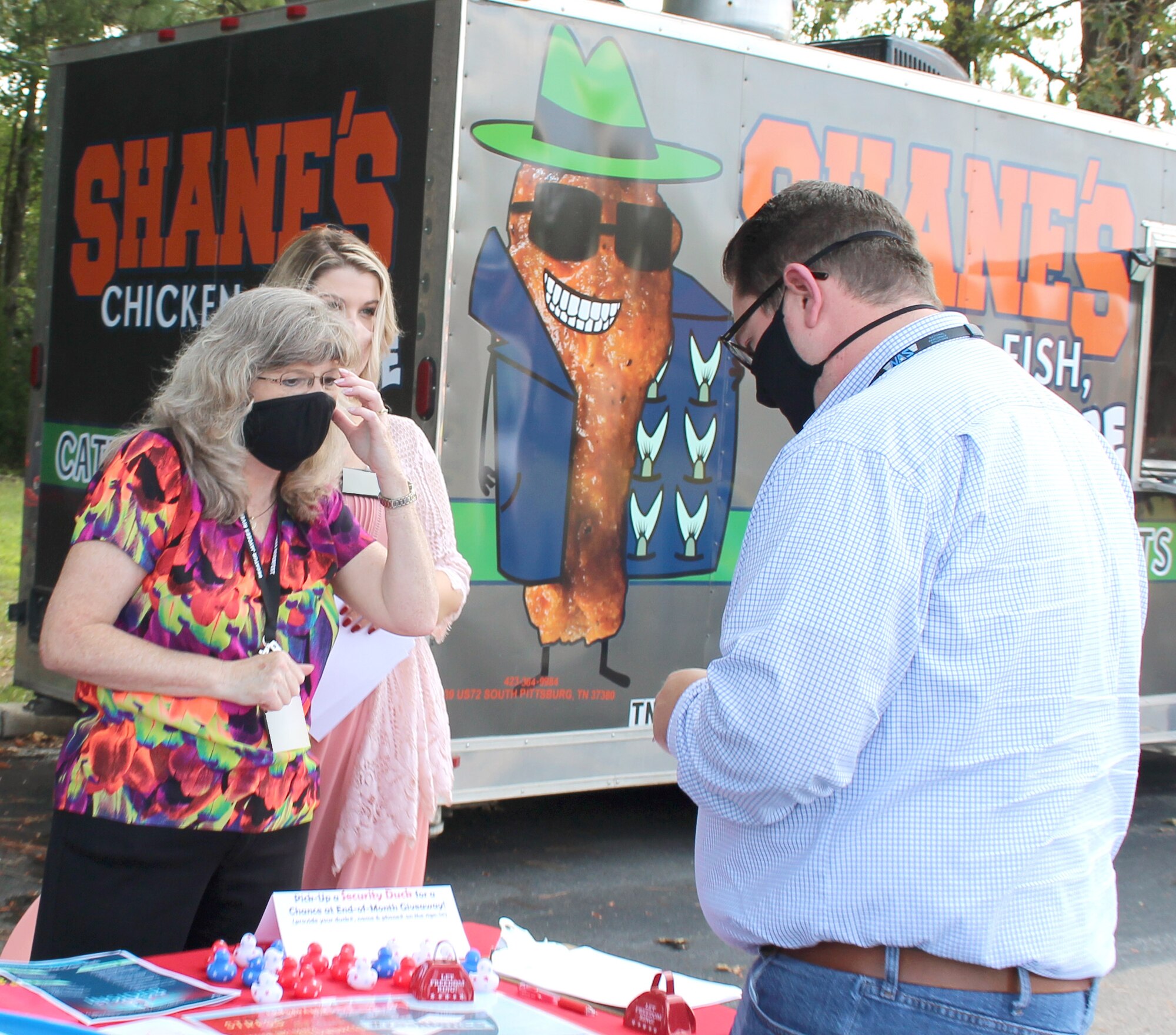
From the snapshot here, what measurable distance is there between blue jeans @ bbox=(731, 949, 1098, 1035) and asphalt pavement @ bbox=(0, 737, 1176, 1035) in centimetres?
271

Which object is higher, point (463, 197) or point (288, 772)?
point (463, 197)

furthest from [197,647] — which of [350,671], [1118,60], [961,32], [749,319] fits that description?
[1118,60]

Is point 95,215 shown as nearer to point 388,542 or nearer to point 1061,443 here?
point 388,542

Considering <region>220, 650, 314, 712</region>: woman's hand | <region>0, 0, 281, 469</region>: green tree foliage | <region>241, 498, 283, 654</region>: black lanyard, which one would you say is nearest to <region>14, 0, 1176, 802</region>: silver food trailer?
<region>0, 0, 281, 469</region>: green tree foliage

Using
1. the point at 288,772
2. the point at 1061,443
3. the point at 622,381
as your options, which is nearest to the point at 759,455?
the point at 622,381

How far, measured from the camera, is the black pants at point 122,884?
7.05 feet

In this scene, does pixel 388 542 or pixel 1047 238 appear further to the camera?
pixel 1047 238

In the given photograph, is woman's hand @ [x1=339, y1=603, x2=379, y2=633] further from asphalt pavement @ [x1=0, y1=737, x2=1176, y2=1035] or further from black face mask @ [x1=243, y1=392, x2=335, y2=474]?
asphalt pavement @ [x1=0, y1=737, x2=1176, y2=1035]

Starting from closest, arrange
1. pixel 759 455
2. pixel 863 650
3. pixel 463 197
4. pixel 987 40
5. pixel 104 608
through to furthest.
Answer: pixel 863 650 < pixel 104 608 < pixel 463 197 < pixel 759 455 < pixel 987 40

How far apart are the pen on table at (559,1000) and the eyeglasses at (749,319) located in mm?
997

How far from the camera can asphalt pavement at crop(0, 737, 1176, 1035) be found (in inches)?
173

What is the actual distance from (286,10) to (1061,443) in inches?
156

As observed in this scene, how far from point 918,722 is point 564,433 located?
3.29m

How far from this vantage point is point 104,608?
84.2 inches
